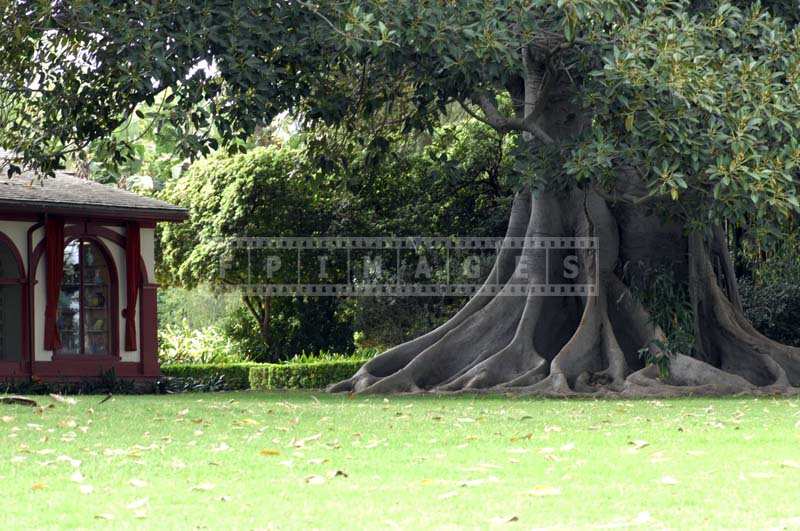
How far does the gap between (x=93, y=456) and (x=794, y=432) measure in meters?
5.38

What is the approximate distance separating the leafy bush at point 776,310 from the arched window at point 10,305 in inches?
530

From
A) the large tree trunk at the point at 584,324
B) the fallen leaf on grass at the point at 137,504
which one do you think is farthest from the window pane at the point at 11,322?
the fallen leaf on grass at the point at 137,504

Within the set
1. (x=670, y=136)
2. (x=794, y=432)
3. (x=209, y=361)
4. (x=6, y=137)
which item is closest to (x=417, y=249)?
(x=209, y=361)

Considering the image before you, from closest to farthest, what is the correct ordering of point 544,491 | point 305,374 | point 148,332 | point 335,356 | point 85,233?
point 544,491
point 85,233
point 148,332
point 305,374
point 335,356

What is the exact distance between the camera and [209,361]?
29.4m

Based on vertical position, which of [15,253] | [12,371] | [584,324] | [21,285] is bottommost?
[12,371]

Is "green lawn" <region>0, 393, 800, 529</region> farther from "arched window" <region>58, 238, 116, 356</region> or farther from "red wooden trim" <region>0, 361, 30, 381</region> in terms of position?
"arched window" <region>58, 238, 116, 356</region>

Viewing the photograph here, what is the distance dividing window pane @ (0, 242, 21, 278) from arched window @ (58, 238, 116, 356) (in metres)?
1.06

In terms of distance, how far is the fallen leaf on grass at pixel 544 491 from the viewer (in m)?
6.25

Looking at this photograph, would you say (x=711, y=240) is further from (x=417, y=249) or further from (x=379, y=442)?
(x=379, y=442)

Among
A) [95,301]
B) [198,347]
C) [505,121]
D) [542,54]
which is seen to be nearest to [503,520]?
[542,54]

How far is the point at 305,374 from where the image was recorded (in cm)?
2386

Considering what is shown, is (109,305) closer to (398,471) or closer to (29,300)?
(29,300)

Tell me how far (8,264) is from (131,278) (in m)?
2.25
